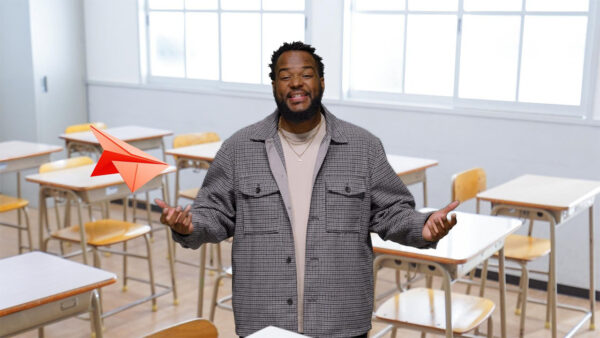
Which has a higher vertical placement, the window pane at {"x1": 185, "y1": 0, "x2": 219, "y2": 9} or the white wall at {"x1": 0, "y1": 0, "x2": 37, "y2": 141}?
the window pane at {"x1": 185, "y1": 0, "x2": 219, "y2": 9}

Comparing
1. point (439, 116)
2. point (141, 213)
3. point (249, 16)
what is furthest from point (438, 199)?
point (141, 213)

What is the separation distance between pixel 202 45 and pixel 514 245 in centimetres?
312

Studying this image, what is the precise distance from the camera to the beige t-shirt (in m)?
1.87

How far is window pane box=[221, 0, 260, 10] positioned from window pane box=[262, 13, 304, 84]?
0.37ft

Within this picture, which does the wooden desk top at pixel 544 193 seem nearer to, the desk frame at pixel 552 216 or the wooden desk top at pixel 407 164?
the desk frame at pixel 552 216

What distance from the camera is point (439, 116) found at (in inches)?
185

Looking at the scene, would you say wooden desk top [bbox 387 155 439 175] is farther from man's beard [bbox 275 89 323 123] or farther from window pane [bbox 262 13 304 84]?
man's beard [bbox 275 89 323 123]

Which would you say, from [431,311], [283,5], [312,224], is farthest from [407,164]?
[312,224]

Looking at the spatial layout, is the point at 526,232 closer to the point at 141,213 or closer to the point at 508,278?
the point at 508,278

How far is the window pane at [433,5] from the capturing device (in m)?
4.63

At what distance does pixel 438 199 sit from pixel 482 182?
0.86 meters

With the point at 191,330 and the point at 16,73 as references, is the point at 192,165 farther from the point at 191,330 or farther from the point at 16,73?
the point at 191,330

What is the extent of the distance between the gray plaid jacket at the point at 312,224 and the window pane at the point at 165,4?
13.9ft

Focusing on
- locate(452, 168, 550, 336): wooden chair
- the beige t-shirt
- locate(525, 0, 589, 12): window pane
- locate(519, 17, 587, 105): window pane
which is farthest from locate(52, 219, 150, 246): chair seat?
locate(525, 0, 589, 12): window pane
